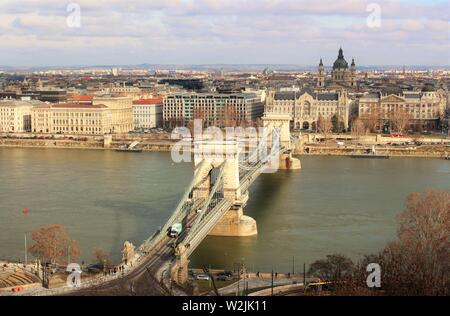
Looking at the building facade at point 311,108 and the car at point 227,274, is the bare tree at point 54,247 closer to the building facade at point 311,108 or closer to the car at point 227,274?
the car at point 227,274

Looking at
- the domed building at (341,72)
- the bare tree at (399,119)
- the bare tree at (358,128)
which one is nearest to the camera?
the bare tree at (358,128)

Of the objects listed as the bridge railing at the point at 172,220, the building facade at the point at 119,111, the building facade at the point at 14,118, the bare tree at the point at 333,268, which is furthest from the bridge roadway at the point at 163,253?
the building facade at the point at 14,118

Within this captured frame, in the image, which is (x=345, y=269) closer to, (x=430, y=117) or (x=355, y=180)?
(x=355, y=180)

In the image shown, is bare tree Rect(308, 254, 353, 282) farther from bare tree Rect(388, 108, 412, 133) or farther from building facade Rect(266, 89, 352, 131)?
building facade Rect(266, 89, 352, 131)

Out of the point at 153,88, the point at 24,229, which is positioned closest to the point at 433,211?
the point at 24,229

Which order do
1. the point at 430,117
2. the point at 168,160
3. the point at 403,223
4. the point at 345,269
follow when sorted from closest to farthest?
the point at 345,269
the point at 403,223
the point at 168,160
the point at 430,117
